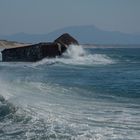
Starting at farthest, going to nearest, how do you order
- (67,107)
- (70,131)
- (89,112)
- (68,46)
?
(68,46) → (67,107) → (89,112) → (70,131)

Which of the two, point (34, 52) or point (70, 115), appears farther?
point (34, 52)

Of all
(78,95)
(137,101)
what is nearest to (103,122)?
(137,101)

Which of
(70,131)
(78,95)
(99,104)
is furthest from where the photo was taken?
(78,95)

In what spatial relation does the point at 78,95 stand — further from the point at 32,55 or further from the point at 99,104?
the point at 32,55

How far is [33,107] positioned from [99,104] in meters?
2.82

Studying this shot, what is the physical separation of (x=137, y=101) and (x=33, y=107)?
472 cm

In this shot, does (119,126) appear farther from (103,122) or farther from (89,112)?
(89,112)

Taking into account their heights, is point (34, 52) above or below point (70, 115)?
below

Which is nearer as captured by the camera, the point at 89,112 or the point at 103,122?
the point at 103,122

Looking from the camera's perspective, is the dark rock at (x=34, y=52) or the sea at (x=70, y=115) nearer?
the sea at (x=70, y=115)

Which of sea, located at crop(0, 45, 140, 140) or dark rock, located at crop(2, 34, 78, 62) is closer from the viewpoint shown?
sea, located at crop(0, 45, 140, 140)

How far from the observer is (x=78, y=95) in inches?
712

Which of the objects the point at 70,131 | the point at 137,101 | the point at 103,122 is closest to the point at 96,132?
the point at 70,131

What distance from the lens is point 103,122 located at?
39.0 ft
